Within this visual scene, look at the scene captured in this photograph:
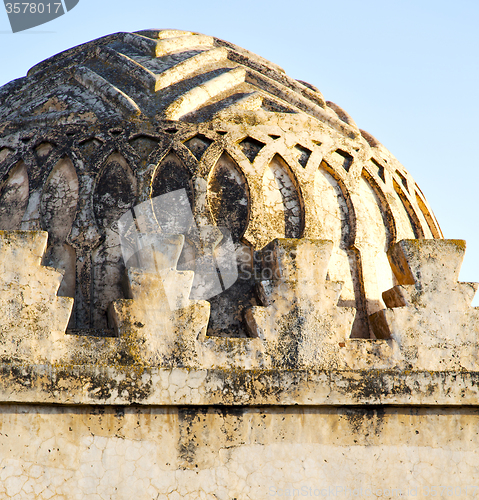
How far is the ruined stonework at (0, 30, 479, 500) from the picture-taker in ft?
14.7

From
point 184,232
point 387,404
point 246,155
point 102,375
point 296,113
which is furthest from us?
point 296,113

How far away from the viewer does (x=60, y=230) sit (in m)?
5.85

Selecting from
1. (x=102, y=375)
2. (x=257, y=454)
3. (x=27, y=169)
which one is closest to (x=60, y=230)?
(x=27, y=169)

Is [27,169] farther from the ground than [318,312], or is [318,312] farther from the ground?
[27,169]

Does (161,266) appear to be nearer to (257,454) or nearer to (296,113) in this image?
(257,454)

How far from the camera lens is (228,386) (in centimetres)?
457

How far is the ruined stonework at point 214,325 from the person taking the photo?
176 inches

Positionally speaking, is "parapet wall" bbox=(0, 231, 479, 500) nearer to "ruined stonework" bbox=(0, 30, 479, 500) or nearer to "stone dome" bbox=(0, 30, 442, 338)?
"ruined stonework" bbox=(0, 30, 479, 500)

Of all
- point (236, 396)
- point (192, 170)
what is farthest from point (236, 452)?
point (192, 170)

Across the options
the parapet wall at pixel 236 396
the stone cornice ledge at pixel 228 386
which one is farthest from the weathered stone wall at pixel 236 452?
the stone cornice ledge at pixel 228 386

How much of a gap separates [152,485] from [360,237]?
125 inches

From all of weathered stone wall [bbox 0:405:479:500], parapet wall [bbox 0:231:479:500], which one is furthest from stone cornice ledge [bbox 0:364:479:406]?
weathered stone wall [bbox 0:405:479:500]

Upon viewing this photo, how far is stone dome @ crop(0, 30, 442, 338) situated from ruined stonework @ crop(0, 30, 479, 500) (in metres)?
0.02

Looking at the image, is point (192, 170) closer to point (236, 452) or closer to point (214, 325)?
point (214, 325)
